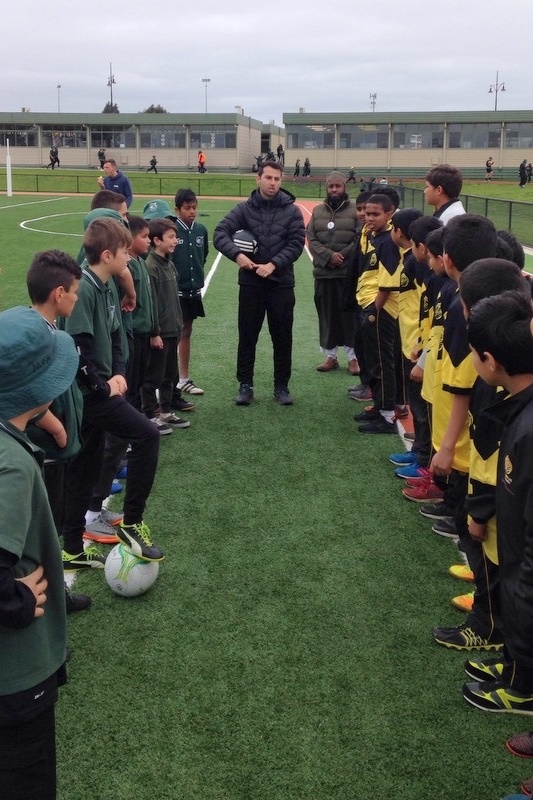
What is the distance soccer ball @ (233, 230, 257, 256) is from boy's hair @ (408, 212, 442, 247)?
2439mm

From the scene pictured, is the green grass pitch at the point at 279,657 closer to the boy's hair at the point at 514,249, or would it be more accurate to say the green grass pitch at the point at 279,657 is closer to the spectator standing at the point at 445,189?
the boy's hair at the point at 514,249

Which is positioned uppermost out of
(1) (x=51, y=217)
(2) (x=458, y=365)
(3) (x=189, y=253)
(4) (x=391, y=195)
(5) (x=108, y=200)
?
(1) (x=51, y=217)

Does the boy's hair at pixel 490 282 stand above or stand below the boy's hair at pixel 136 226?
below

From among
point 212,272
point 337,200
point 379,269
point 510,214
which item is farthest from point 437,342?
point 510,214

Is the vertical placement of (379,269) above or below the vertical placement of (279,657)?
→ above

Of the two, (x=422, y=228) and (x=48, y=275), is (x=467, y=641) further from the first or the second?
(x=422, y=228)

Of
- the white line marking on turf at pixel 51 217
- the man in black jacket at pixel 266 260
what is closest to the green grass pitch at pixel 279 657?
the man in black jacket at pixel 266 260

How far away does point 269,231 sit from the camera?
7.59 m

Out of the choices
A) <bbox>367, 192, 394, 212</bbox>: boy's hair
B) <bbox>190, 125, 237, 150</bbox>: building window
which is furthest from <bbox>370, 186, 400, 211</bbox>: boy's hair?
<bbox>190, 125, 237, 150</bbox>: building window

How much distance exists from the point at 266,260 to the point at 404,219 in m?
1.79

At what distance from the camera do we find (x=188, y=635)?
378 cm

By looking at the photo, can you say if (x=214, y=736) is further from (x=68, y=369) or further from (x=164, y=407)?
(x=164, y=407)

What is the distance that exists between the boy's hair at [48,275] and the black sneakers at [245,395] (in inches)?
170

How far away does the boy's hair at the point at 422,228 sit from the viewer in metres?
5.38
